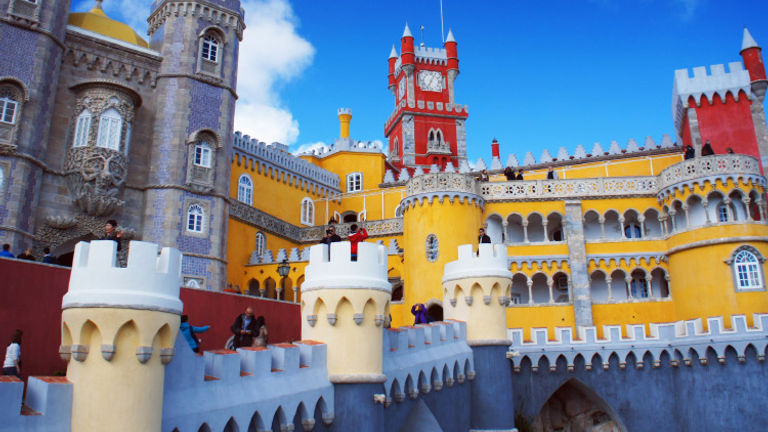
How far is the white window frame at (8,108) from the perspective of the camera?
22.2 meters

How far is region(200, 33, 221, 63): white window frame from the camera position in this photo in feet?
91.5

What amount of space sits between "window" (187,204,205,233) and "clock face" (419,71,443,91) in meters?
33.1

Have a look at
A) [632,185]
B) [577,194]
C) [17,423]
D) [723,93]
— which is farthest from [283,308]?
[723,93]

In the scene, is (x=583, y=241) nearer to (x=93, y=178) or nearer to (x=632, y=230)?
→ (x=632, y=230)

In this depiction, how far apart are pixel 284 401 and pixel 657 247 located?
23787mm

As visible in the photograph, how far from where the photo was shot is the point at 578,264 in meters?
29.1

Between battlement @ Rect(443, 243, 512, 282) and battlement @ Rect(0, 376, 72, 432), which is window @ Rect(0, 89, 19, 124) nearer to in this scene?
battlement @ Rect(443, 243, 512, 282)

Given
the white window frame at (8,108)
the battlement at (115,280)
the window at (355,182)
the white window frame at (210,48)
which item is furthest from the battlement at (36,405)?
the window at (355,182)

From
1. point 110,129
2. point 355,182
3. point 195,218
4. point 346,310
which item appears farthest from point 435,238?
point 346,310

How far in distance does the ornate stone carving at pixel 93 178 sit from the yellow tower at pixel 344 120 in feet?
79.1

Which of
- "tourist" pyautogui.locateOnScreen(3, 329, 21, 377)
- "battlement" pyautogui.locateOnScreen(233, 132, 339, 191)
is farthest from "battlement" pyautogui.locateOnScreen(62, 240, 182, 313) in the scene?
"battlement" pyautogui.locateOnScreen(233, 132, 339, 191)

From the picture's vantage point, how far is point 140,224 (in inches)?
1015

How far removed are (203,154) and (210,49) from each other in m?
4.75

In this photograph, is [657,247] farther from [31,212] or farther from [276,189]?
[31,212]
